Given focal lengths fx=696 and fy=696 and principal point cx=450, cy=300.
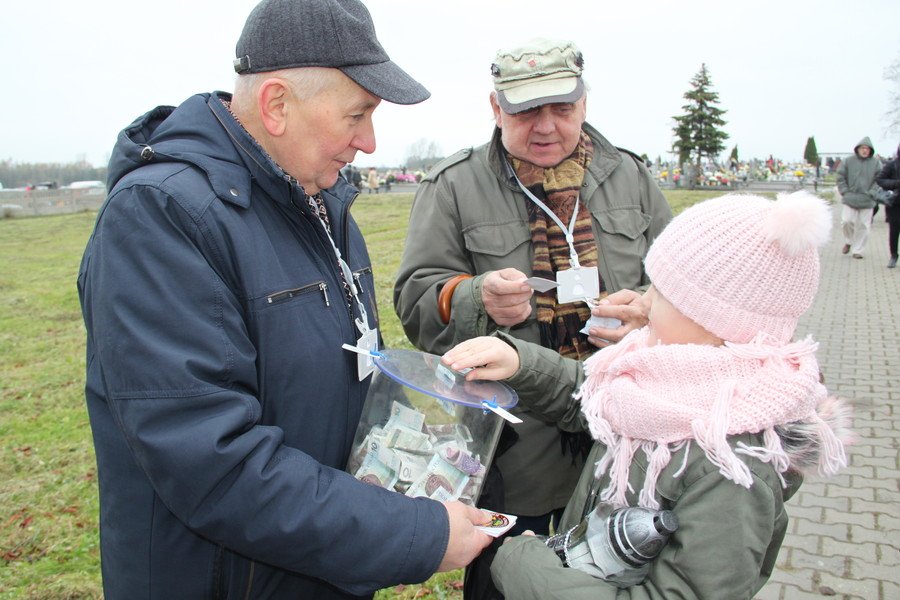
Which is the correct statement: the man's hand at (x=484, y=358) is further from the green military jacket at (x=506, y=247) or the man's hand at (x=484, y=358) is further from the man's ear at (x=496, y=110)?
the man's ear at (x=496, y=110)

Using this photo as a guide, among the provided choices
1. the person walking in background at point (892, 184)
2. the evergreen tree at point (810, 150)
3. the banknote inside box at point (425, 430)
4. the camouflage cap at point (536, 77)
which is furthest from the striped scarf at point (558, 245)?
the evergreen tree at point (810, 150)

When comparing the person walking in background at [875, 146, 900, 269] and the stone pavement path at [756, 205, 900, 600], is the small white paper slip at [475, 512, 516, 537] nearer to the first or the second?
the stone pavement path at [756, 205, 900, 600]

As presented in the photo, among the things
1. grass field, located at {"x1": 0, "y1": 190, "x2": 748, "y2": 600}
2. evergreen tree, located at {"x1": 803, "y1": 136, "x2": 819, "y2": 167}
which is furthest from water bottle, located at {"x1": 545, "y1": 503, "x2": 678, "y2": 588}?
evergreen tree, located at {"x1": 803, "y1": 136, "x2": 819, "y2": 167}

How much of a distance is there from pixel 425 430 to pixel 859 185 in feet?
41.0

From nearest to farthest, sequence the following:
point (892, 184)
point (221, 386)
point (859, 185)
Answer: point (221, 386) < point (892, 184) < point (859, 185)

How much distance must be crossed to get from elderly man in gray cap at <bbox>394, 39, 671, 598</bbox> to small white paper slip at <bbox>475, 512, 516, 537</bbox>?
0.66 m

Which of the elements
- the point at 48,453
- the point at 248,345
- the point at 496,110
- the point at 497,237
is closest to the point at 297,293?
the point at 248,345

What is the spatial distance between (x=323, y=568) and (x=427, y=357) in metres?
0.69

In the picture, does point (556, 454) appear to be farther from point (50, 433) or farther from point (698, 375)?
point (50, 433)

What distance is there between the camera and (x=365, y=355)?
5.90 ft

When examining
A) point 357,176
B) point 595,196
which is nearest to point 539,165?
point 595,196

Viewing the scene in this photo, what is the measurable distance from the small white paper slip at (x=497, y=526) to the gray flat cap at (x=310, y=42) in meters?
1.08

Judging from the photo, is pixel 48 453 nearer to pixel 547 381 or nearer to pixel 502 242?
pixel 502 242

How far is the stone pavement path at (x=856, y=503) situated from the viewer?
349 cm
